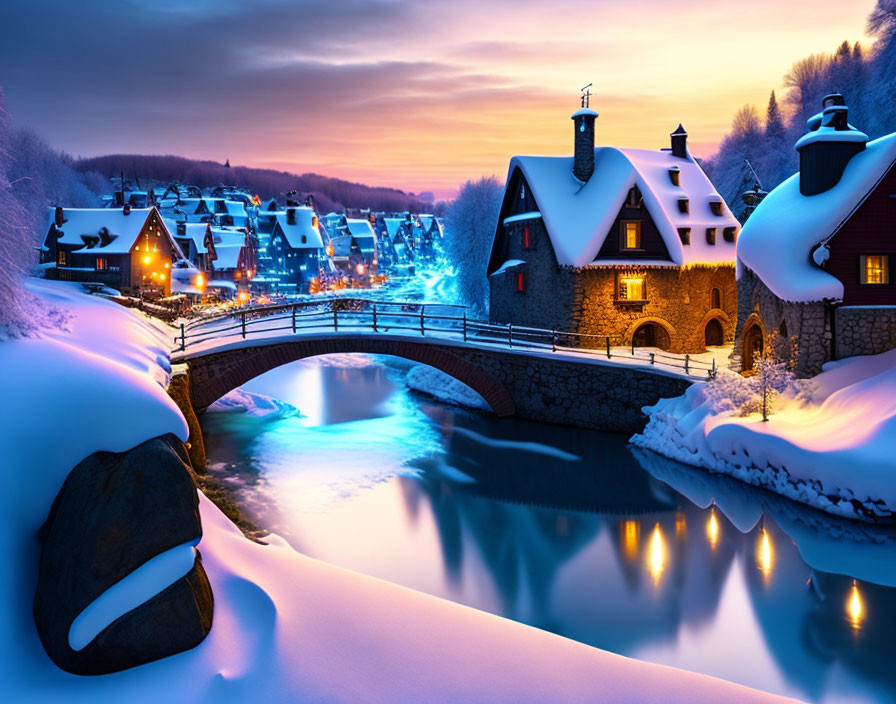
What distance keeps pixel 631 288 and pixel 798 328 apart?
30.7 feet

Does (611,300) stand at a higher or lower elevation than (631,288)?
lower

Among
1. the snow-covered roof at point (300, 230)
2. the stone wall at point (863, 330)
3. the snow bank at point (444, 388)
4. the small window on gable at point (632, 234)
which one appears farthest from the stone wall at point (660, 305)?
the snow-covered roof at point (300, 230)

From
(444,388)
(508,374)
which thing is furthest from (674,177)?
(444,388)

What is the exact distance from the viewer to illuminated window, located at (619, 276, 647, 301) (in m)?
28.8

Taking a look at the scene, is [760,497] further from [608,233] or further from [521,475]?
[608,233]

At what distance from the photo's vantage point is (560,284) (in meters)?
29.2

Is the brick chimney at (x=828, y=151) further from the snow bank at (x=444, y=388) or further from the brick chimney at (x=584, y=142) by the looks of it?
the snow bank at (x=444, y=388)

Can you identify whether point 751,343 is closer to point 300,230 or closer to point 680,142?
point 680,142

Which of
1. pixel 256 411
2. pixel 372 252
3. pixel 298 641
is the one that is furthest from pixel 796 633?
pixel 372 252

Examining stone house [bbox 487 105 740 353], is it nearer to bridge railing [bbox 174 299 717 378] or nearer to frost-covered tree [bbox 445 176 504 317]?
bridge railing [bbox 174 299 717 378]

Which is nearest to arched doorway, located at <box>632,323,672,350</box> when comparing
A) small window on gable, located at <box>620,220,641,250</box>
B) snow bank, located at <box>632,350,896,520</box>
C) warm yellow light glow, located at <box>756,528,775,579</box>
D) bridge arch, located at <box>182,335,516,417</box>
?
small window on gable, located at <box>620,220,641,250</box>

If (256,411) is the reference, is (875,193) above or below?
above

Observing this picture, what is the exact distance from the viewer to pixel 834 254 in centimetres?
2019

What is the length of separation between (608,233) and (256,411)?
58.2 feet
